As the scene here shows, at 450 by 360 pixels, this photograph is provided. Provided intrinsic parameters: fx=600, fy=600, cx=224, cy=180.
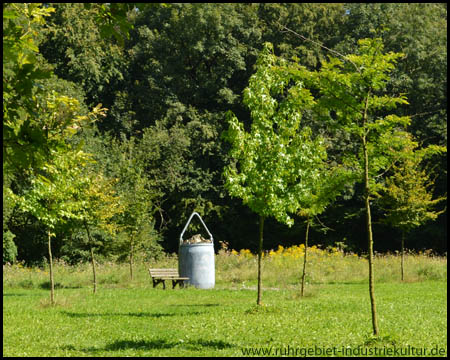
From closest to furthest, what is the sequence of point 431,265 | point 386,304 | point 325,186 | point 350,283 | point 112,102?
point 325,186 < point 386,304 < point 350,283 < point 431,265 < point 112,102

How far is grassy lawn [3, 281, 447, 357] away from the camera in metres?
9.20

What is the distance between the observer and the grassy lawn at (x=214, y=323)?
9.20 meters

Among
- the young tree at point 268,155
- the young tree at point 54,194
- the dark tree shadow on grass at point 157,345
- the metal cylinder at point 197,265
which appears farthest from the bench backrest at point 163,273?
the dark tree shadow on grass at point 157,345

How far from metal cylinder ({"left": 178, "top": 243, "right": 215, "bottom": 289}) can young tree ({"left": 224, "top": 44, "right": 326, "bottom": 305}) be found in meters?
7.71

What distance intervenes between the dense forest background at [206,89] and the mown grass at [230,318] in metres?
12.5

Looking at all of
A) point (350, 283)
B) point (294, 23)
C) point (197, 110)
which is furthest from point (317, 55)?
point (350, 283)

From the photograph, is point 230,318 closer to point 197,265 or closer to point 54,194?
point 54,194

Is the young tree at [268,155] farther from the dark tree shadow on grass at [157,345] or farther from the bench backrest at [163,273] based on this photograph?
the bench backrest at [163,273]

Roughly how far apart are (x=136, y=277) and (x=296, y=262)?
23.0 ft

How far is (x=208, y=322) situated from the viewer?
1203 centimetres

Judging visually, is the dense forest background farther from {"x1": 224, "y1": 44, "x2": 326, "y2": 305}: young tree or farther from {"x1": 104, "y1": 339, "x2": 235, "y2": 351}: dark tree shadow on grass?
{"x1": 104, "y1": 339, "x2": 235, "y2": 351}: dark tree shadow on grass

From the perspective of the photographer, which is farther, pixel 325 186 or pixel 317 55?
pixel 317 55

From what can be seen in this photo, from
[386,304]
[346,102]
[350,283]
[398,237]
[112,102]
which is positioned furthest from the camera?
[112,102]

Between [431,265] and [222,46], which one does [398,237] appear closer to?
[431,265]
